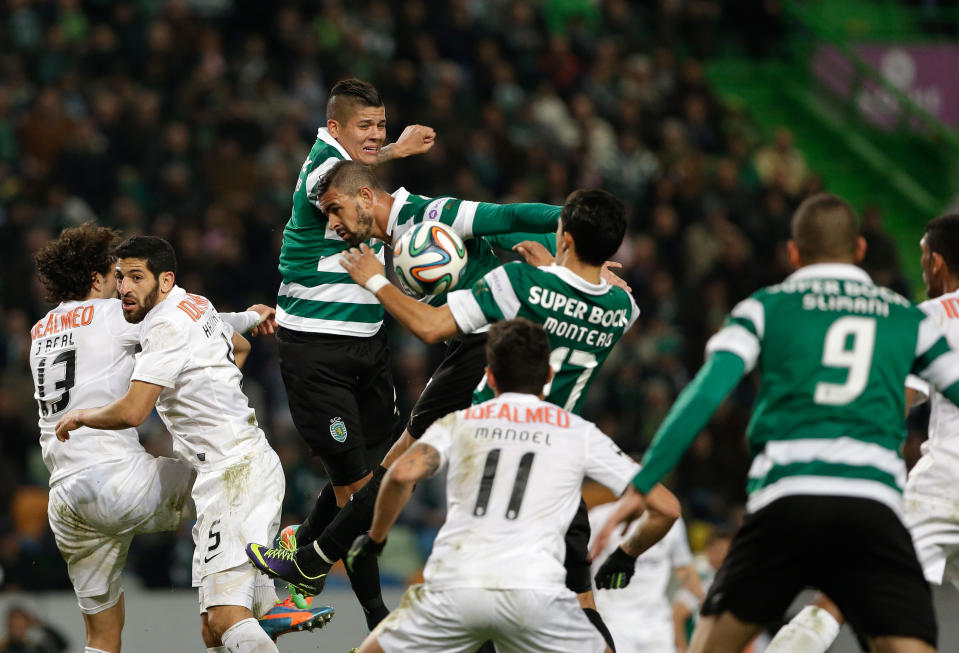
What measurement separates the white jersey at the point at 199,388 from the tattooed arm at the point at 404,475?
1820 mm

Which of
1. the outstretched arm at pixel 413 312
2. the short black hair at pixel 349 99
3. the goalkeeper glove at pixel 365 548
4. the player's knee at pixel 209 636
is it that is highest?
the short black hair at pixel 349 99

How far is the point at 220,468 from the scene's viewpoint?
6.95m

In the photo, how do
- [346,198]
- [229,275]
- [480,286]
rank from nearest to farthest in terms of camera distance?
[480,286] < [346,198] < [229,275]

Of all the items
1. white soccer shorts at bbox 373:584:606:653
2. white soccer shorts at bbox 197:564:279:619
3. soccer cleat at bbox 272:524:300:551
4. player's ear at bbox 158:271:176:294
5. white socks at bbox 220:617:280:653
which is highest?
player's ear at bbox 158:271:176:294

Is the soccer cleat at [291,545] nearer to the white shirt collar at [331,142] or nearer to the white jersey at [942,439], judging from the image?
the white shirt collar at [331,142]

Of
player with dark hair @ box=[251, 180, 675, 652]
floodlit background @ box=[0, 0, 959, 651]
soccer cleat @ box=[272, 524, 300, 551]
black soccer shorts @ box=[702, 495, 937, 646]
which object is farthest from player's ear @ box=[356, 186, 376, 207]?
floodlit background @ box=[0, 0, 959, 651]

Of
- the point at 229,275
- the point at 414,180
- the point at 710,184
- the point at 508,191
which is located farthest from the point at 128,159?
the point at 710,184

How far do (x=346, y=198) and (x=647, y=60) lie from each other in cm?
1298

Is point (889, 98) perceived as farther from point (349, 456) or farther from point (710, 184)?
point (349, 456)

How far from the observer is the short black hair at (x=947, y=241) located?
21.5ft

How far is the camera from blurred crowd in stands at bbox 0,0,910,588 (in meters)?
12.9

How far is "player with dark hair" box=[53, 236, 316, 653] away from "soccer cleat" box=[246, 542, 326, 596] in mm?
92

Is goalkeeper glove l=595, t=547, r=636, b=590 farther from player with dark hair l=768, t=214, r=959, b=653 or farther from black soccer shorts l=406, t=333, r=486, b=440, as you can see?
black soccer shorts l=406, t=333, r=486, b=440

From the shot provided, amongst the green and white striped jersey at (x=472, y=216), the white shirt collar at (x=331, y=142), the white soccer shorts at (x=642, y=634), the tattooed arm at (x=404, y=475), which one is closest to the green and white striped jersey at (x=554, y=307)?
the green and white striped jersey at (x=472, y=216)
